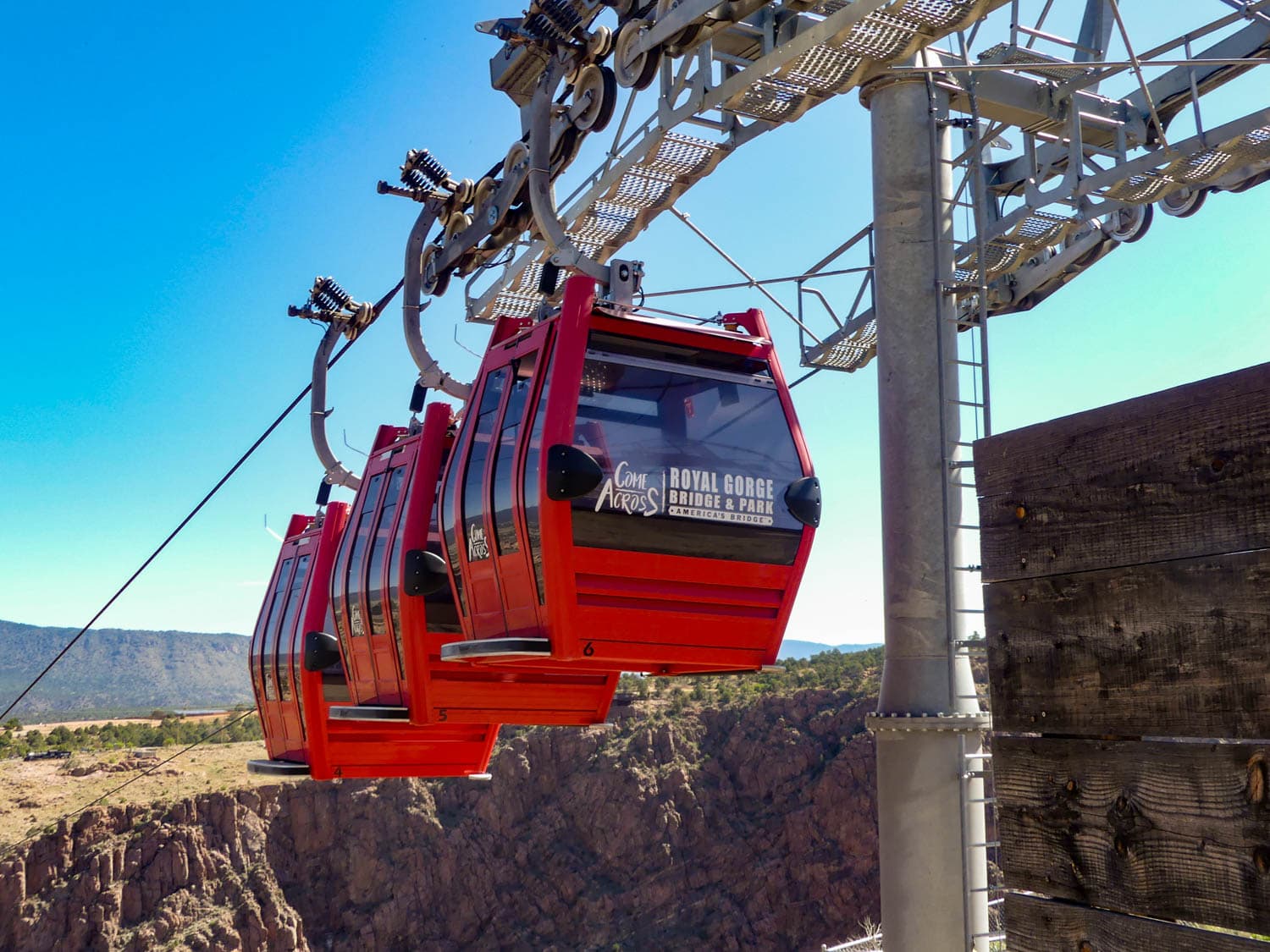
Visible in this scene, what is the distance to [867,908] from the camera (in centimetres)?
3703

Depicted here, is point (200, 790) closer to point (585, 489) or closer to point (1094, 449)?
point (585, 489)

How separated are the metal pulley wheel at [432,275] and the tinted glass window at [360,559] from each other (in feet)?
7.35

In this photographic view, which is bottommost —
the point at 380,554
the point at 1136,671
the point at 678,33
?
the point at 1136,671

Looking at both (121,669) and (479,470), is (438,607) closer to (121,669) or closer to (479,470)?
(479,470)

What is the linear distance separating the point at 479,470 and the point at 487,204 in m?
3.86

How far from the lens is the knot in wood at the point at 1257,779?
4.59ft

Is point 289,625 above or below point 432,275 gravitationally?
below

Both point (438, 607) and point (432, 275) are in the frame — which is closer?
point (438, 607)

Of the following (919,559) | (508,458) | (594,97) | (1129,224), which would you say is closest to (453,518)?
(508,458)

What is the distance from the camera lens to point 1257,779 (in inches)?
55.4

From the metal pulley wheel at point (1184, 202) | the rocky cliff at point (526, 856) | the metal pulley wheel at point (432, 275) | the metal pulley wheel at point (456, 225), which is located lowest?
the rocky cliff at point (526, 856)

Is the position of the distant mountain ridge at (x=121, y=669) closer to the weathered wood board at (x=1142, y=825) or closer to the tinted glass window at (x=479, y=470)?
the tinted glass window at (x=479, y=470)

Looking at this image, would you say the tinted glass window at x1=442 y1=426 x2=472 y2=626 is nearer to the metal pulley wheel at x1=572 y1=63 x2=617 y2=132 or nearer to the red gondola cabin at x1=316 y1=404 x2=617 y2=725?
the red gondola cabin at x1=316 y1=404 x2=617 y2=725

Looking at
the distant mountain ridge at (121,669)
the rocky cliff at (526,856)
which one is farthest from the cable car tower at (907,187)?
the distant mountain ridge at (121,669)
